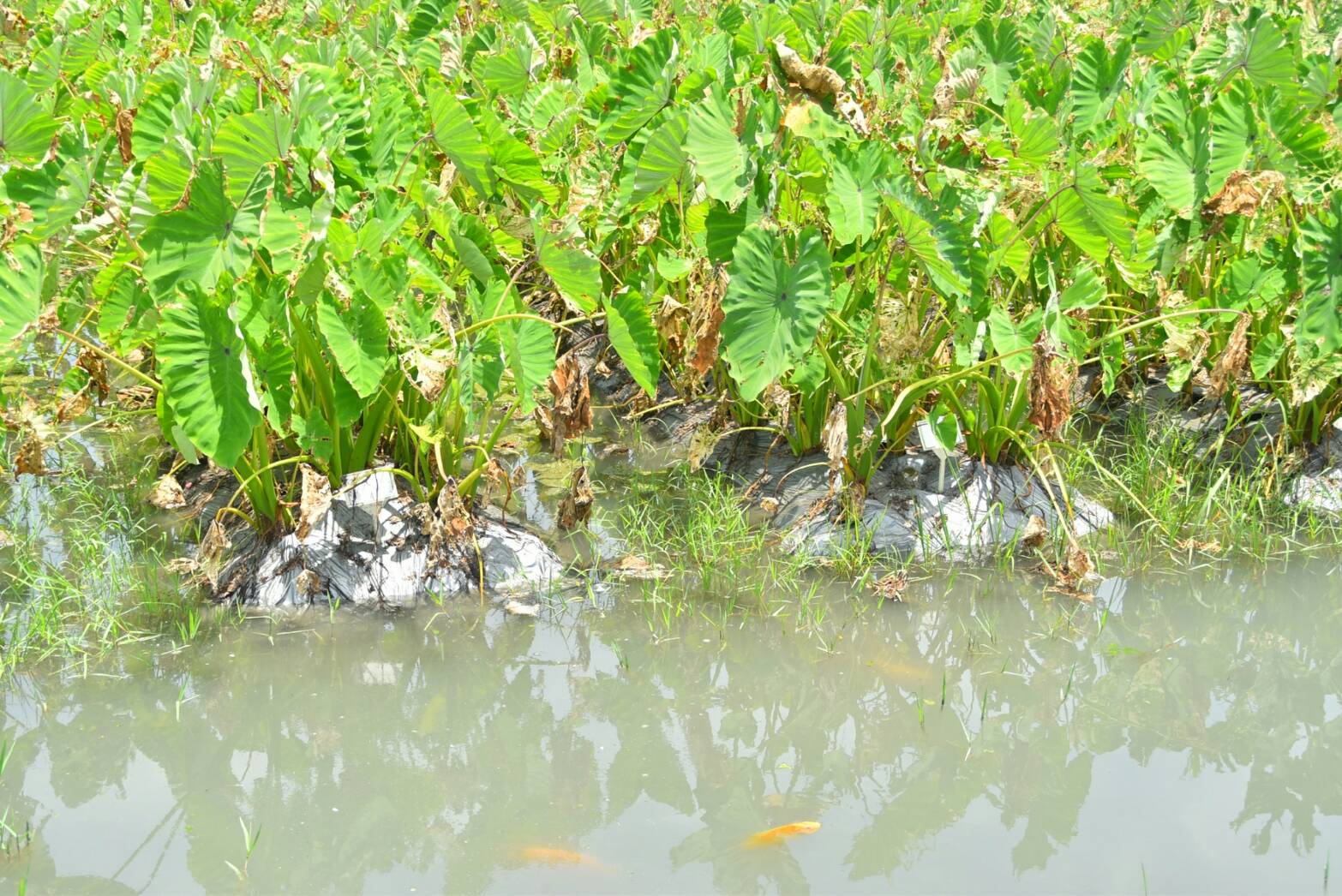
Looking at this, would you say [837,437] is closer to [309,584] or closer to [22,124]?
[309,584]

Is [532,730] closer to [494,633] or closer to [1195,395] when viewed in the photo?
[494,633]

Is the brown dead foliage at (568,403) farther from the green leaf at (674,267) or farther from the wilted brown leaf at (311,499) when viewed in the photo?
the wilted brown leaf at (311,499)

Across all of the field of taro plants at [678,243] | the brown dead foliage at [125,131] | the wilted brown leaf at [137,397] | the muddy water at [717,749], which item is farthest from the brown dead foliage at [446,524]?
the wilted brown leaf at [137,397]

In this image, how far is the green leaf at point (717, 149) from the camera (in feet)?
9.70

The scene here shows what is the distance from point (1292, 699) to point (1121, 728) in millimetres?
437

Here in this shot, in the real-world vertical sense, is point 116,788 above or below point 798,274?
below

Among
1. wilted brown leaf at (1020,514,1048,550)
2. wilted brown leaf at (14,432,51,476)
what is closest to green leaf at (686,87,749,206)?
wilted brown leaf at (1020,514,1048,550)

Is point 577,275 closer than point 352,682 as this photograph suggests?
No

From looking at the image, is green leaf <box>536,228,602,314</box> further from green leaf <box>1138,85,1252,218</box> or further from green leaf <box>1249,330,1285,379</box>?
green leaf <box>1249,330,1285,379</box>

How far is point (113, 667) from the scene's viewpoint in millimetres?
2867

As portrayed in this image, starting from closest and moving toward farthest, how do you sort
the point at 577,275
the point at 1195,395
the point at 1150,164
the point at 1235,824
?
the point at 1235,824 → the point at 577,275 → the point at 1150,164 → the point at 1195,395

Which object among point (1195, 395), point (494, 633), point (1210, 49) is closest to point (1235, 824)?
point (494, 633)

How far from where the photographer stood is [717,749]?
2.63 metres

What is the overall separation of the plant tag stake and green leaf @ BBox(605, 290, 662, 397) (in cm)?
74
